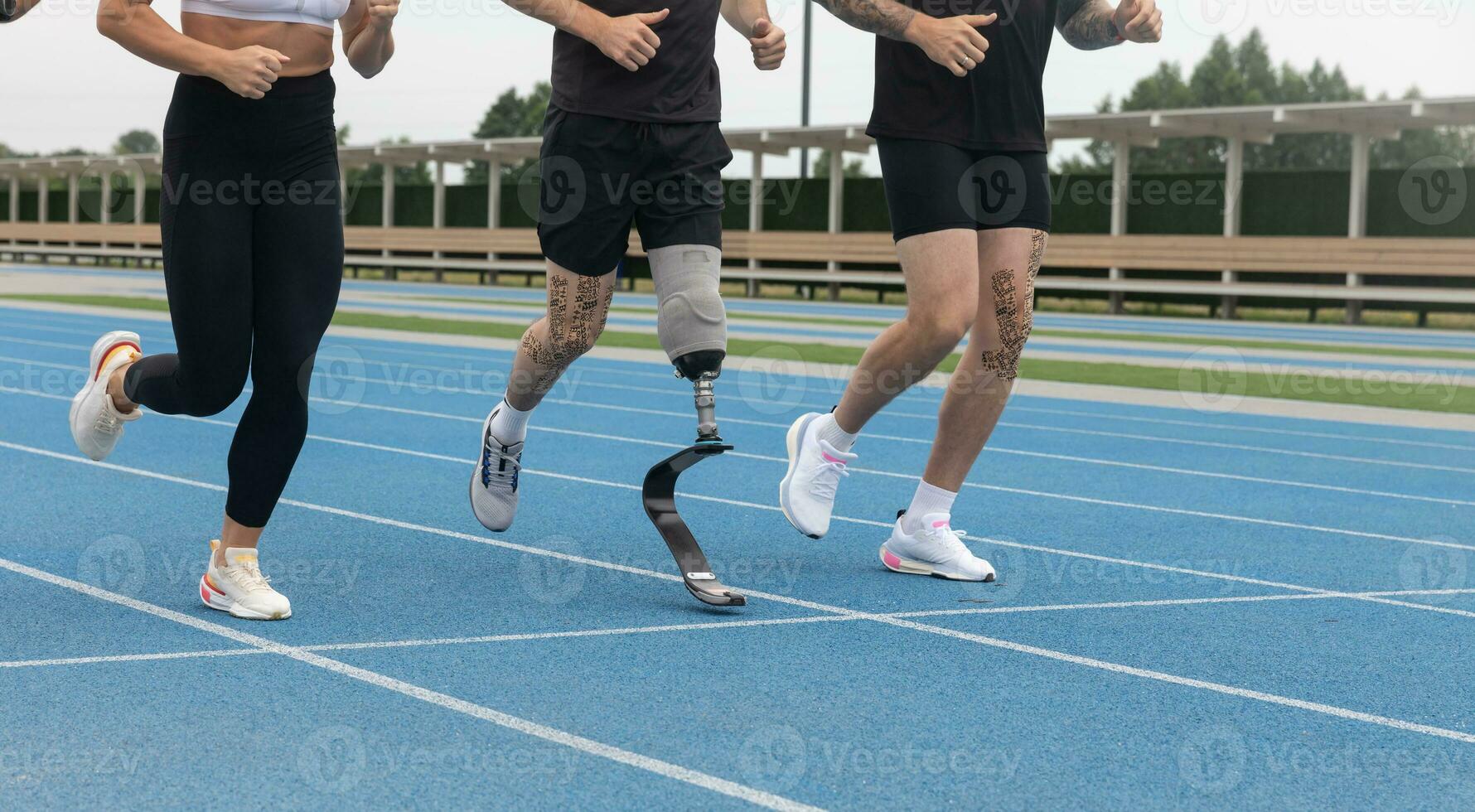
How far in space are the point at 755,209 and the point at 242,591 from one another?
3269cm

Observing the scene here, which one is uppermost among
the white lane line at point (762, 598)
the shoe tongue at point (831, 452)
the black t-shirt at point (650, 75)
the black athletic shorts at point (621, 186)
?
the black t-shirt at point (650, 75)

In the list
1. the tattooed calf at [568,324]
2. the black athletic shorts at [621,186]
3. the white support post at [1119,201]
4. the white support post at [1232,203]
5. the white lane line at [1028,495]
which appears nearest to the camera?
the black athletic shorts at [621,186]

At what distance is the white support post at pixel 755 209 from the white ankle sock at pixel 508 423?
30172 mm

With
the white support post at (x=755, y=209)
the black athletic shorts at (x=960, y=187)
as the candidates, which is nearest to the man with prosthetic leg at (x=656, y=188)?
the black athletic shorts at (x=960, y=187)

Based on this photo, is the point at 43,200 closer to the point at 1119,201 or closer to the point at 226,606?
the point at 1119,201

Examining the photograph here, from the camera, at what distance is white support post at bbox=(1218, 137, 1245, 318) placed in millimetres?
29233

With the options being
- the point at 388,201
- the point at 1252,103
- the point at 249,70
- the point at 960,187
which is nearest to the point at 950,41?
the point at 960,187

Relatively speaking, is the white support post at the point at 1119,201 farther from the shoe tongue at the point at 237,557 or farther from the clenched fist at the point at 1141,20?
the shoe tongue at the point at 237,557

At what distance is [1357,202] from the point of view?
1108 inches

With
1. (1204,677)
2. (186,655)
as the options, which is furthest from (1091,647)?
(186,655)

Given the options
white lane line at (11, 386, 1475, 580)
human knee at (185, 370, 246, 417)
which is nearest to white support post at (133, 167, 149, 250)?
white lane line at (11, 386, 1475, 580)

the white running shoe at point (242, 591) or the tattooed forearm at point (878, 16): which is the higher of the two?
the tattooed forearm at point (878, 16)

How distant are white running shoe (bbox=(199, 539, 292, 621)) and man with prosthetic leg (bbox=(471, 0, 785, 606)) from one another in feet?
3.58

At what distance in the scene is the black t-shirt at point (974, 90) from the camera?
494 cm
